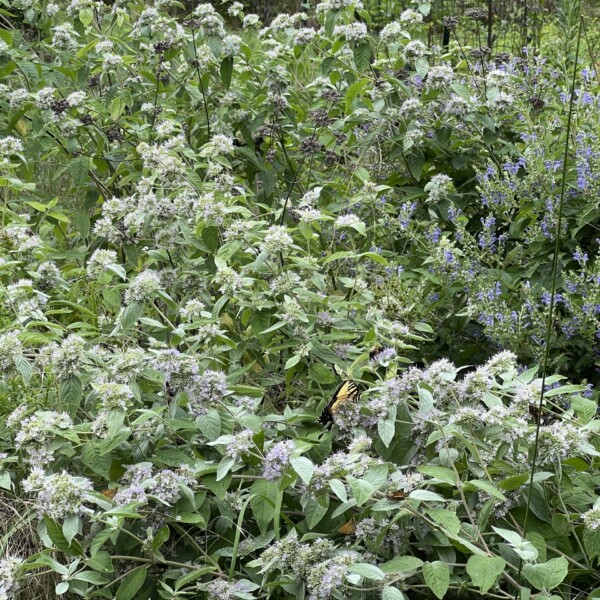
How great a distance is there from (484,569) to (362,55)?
2.20 metres

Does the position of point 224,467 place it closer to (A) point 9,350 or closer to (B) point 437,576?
(B) point 437,576

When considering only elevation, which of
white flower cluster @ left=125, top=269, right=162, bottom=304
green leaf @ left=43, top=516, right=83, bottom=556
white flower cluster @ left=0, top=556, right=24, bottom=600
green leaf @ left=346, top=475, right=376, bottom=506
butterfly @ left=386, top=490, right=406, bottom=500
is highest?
white flower cluster @ left=125, top=269, right=162, bottom=304

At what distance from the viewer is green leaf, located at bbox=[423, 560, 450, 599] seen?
5.26 ft

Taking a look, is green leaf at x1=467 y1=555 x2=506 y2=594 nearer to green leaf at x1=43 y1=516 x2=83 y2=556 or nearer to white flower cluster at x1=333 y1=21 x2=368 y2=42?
green leaf at x1=43 y1=516 x2=83 y2=556

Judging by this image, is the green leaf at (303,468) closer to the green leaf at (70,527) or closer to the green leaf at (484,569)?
the green leaf at (484,569)

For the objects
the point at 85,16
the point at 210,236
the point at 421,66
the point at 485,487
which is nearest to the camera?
the point at 485,487

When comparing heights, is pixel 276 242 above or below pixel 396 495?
above

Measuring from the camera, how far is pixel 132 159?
133 inches

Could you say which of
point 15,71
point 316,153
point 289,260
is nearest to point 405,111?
point 316,153

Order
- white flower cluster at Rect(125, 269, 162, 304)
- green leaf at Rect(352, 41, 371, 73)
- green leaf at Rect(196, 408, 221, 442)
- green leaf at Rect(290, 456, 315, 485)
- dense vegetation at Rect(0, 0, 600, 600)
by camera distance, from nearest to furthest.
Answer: green leaf at Rect(290, 456, 315, 485) < dense vegetation at Rect(0, 0, 600, 600) < green leaf at Rect(196, 408, 221, 442) < white flower cluster at Rect(125, 269, 162, 304) < green leaf at Rect(352, 41, 371, 73)

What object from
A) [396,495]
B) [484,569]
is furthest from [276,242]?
[484,569]

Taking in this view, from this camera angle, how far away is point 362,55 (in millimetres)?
3254

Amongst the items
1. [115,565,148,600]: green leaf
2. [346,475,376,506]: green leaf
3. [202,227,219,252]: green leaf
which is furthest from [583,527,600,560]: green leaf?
[202,227,219,252]: green leaf

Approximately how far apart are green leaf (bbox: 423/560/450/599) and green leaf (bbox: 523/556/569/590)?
5.7 inches
